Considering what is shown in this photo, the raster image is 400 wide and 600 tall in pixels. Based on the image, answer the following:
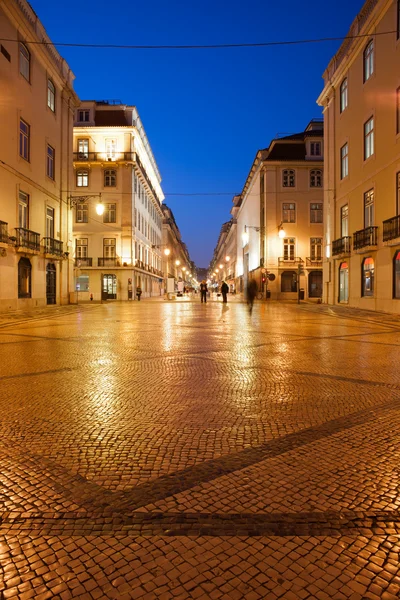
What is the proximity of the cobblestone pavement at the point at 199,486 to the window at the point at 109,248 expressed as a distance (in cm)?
3971

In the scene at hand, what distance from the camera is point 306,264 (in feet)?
153

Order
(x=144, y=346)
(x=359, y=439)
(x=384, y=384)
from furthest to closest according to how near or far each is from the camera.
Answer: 1. (x=144, y=346)
2. (x=384, y=384)
3. (x=359, y=439)

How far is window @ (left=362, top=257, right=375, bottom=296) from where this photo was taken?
2272 centimetres

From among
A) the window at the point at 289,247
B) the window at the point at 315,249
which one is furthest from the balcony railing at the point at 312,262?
the window at the point at 289,247

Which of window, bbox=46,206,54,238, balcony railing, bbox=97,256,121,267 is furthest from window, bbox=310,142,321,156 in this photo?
window, bbox=46,206,54,238

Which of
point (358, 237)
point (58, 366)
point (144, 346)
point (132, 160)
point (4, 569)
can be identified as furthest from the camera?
point (132, 160)

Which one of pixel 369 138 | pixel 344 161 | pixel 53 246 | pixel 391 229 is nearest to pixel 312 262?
pixel 344 161

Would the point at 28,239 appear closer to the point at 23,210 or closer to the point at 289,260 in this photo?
the point at 23,210

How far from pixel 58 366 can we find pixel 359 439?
490 centimetres

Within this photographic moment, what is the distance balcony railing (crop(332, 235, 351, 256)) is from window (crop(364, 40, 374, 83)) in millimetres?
9086

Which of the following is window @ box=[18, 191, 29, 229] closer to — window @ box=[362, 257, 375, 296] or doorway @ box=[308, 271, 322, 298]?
window @ box=[362, 257, 375, 296]

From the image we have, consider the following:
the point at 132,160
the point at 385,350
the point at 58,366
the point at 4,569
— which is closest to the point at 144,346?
the point at 58,366

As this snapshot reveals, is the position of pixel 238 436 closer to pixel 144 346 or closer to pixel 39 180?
pixel 144 346

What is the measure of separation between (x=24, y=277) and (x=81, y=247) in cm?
2208
